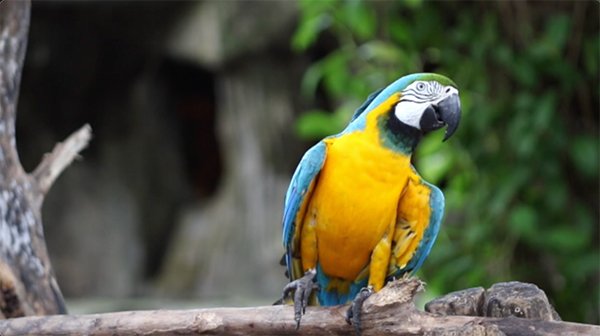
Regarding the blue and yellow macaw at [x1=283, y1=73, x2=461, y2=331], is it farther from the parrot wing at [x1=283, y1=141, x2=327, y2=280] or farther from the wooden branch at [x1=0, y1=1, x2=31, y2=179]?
the wooden branch at [x1=0, y1=1, x2=31, y2=179]

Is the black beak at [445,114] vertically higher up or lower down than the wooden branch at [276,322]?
higher up

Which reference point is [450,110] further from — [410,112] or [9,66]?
[9,66]

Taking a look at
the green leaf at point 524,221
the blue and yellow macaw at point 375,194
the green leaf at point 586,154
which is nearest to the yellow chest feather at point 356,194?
the blue and yellow macaw at point 375,194

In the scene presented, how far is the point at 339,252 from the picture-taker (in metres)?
1.85

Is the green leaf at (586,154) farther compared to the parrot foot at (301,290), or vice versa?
the green leaf at (586,154)

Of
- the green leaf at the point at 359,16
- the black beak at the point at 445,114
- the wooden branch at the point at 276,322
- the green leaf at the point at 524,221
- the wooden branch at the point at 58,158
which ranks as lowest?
the wooden branch at the point at 276,322

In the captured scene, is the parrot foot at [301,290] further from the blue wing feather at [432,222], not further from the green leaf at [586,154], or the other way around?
the green leaf at [586,154]

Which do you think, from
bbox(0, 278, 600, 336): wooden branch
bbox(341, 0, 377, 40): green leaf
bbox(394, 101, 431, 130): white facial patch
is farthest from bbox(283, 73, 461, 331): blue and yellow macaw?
bbox(341, 0, 377, 40): green leaf

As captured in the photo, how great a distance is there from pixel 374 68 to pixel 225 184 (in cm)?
191

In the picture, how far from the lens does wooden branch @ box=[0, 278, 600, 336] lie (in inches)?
59.1

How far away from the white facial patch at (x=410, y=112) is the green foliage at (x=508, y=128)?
1215mm

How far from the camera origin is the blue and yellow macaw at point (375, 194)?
1.78 metres

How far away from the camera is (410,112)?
1.78 m

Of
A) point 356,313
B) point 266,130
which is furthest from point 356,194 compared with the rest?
point 266,130
